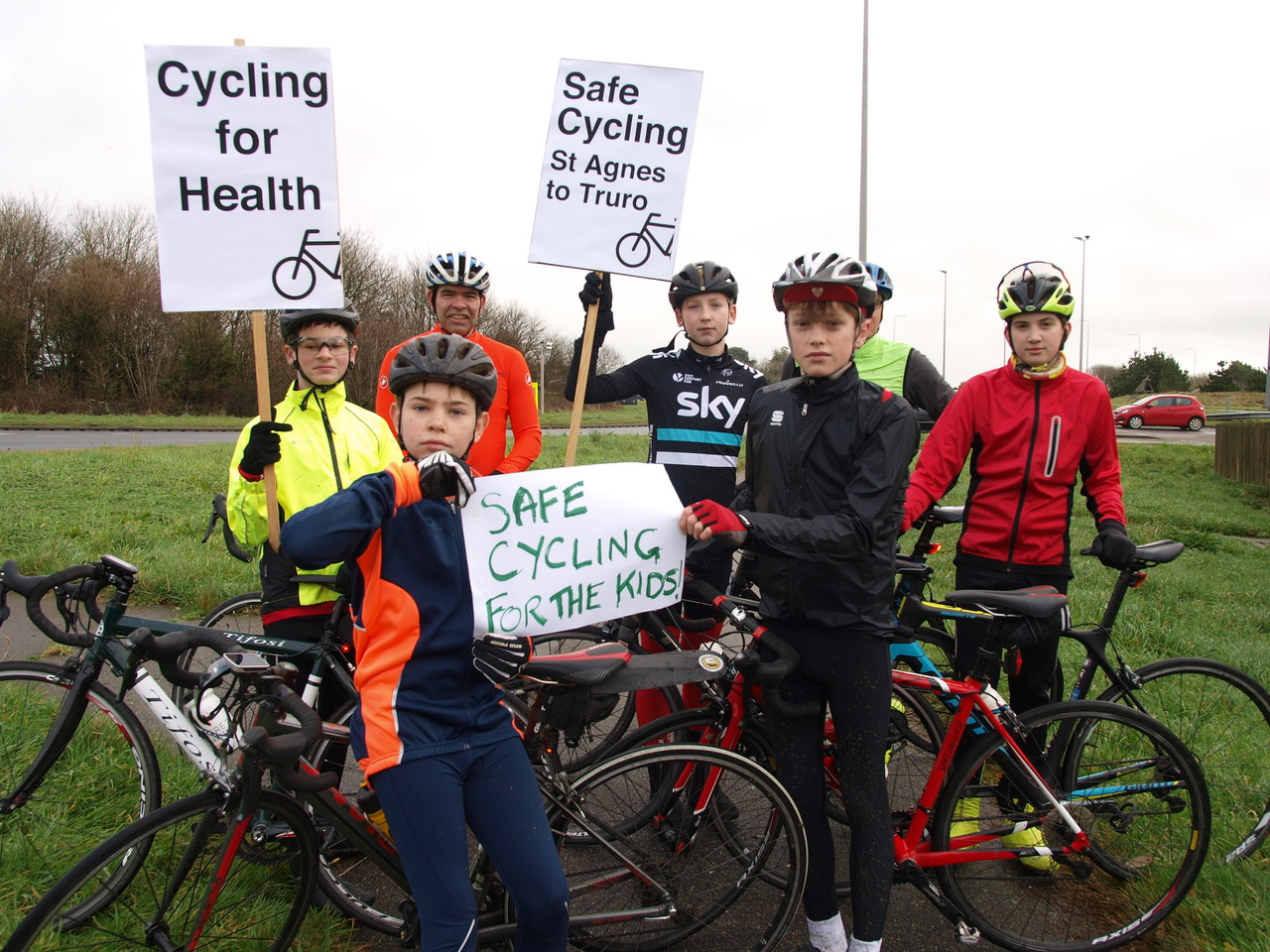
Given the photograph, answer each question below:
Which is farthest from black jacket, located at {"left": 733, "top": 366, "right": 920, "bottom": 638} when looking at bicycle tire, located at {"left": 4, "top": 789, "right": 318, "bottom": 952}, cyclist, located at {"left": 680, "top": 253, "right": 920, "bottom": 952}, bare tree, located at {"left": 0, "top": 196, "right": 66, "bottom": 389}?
bare tree, located at {"left": 0, "top": 196, "right": 66, "bottom": 389}

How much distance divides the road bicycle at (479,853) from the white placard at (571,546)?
0.17 meters

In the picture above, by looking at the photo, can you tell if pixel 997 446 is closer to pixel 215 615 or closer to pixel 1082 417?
pixel 1082 417

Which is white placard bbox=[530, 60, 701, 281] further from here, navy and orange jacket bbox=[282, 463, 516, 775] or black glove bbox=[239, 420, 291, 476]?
navy and orange jacket bbox=[282, 463, 516, 775]

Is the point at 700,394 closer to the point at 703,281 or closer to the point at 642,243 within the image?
the point at 703,281

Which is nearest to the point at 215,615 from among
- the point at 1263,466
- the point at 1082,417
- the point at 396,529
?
the point at 396,529

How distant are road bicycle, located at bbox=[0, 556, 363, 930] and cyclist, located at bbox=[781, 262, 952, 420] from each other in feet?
9.50

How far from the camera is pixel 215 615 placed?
402cm

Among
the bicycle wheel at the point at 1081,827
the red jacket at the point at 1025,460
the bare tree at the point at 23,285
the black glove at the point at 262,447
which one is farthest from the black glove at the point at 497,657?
the bare tree at the point at 23,285

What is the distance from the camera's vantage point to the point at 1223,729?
363cm

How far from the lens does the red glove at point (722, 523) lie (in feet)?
8.20

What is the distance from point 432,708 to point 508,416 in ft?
7.95

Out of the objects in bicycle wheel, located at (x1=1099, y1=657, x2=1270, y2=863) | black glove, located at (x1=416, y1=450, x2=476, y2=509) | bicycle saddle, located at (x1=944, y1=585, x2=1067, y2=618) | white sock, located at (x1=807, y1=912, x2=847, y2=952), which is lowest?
white sock, located at (x1=807, y1=912, x2=847, y2=952)

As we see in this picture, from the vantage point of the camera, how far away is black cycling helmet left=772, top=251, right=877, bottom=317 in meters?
2.59

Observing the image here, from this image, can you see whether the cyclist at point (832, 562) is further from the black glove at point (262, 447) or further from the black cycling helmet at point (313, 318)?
the black cycling helmet at point (313, 318)
